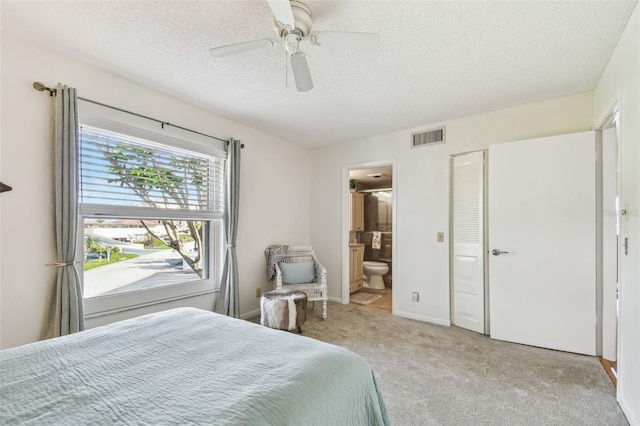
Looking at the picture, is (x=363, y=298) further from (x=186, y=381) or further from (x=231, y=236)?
(x=186, y=381)

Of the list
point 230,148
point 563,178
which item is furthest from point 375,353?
point 230,148

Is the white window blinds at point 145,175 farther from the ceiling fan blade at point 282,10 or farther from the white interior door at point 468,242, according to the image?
the white interior door at point 468,242

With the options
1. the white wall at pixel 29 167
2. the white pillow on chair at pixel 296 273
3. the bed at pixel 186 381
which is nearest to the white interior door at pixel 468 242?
the white pillow on chair at pixel 296 273

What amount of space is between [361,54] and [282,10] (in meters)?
0.95

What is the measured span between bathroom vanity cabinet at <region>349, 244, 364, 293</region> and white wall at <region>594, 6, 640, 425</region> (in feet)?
11.1

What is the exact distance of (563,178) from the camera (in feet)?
8.84

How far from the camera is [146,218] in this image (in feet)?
8.85

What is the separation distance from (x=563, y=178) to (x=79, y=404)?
12.2ft

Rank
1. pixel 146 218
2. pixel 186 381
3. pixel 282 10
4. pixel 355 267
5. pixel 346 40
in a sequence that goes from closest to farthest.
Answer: pixel 186 381 < pixel 282 10 < pixel 346 40 < pixel 146 218 < pixel 355 267

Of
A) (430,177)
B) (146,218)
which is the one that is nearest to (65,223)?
(146,218)

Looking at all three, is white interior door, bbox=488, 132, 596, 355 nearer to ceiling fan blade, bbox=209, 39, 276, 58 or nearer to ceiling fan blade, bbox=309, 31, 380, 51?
ceiling fan blade, bbox=309, 31, 380, 51

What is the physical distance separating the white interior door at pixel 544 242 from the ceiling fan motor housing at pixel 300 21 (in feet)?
7.95

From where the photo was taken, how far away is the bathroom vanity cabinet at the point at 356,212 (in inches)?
221

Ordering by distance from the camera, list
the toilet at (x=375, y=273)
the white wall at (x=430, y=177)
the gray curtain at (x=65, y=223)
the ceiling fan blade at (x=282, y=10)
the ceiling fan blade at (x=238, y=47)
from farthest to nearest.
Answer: the toilet at (x=375, y=273) < the white wall at (x=430, y=177) < the gray curtain at (x=65, y=223) < the ceiling fan blade at (x=238, y=47) < the ceiling fan blade at (x=282, y=10)
